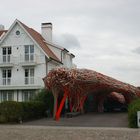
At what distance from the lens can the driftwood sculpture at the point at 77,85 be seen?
32.0 meters

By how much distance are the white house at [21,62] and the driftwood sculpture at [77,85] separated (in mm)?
7306

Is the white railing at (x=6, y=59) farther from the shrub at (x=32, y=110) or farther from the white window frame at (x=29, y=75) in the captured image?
the shrub at (x=32, y=110)

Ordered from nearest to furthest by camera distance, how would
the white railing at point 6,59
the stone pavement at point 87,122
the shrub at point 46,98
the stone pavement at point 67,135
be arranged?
1. the stone pavement at point 67,135
2. the stone pavement at point 87,122
3. the shrub at point 46,98
4. the white railing at point 6,59

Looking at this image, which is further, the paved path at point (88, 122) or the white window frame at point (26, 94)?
the white window frame at point (26, 94)

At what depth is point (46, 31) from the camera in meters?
53.0

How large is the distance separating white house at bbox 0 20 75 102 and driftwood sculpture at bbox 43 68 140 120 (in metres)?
7.31

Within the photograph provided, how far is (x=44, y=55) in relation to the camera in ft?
154

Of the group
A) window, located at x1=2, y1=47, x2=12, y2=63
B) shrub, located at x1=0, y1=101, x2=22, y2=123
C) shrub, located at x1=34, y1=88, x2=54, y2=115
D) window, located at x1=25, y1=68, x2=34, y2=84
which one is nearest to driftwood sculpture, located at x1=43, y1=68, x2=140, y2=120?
shrub, located at x1=34, y1=88, x2=54, y2=115

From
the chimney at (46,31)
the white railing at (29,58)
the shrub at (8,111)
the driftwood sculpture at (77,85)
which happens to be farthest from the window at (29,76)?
the shrub at (8,111)

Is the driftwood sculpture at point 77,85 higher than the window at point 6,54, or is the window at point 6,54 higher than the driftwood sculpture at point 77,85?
the window at point 6,54

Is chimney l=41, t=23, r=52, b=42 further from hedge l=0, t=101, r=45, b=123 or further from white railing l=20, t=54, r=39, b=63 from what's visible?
hedge l=0, t=101, r=45, b=123

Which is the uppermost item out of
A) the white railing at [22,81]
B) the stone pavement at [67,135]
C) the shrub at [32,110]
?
the white railing at [22,81]

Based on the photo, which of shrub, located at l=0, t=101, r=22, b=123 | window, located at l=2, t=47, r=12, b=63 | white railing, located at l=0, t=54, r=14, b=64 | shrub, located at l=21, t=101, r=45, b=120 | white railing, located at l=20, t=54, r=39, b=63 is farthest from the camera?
window, located at l=2, t=47, r=12, b=63

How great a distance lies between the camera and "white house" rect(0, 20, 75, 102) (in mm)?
47125
